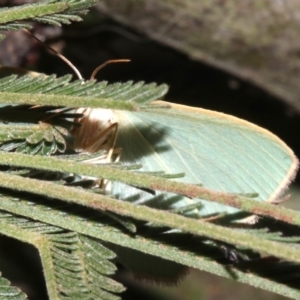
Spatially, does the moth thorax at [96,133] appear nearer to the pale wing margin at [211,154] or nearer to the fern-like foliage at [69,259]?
the pale wing margin at [211,154]

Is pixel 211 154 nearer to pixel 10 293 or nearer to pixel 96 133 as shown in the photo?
pixel 96 133

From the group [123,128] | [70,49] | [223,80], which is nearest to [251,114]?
[223,80]

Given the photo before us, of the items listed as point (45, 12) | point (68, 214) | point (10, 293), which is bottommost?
point (10, 293)

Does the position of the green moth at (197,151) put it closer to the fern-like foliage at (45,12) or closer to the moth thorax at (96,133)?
the moth thorax at (96,133)

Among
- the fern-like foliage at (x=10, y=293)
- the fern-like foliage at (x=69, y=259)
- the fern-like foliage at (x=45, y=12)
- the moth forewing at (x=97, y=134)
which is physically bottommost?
the fern-like foliage at (x=10, y=293)

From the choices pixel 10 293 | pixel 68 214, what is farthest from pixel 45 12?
pixel 10 293

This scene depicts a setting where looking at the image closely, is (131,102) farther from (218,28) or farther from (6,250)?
(6,250)

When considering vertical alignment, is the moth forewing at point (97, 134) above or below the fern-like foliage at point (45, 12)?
below

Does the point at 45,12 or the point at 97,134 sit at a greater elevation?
the point at 45,12

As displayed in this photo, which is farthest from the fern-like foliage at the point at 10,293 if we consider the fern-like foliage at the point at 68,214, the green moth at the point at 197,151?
the green moth at the point at 197,151

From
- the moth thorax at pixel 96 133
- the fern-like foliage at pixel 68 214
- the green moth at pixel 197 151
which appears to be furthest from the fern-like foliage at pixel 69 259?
the moth thorax at pixel 96 133

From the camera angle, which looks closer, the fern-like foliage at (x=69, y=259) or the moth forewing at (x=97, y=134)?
the fern-like foliage at (x=69, y=259)
